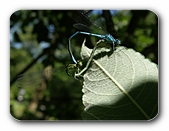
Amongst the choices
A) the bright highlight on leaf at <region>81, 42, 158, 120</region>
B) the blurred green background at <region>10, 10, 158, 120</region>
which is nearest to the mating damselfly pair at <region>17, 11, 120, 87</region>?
the bright highlight on leaf at <region>81, 42, 158, 120</region>

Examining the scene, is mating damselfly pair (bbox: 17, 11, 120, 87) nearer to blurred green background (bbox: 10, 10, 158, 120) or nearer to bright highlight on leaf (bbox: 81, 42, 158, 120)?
bright highlight on leaf (bbox: 81, 42, 158, 120)

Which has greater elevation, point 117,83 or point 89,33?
point 89,33

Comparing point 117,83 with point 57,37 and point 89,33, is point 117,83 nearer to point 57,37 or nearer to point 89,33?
point 89,33

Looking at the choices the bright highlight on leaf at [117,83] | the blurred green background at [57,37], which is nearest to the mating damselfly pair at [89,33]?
the bright highlight on leaf at [117,83]

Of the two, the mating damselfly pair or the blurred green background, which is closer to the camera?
the mating damselfly pair

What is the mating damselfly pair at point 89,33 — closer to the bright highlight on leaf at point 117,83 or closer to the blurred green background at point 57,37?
the bright highlight on leaf at point 117,83

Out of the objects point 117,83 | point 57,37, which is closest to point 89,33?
point 117,83
